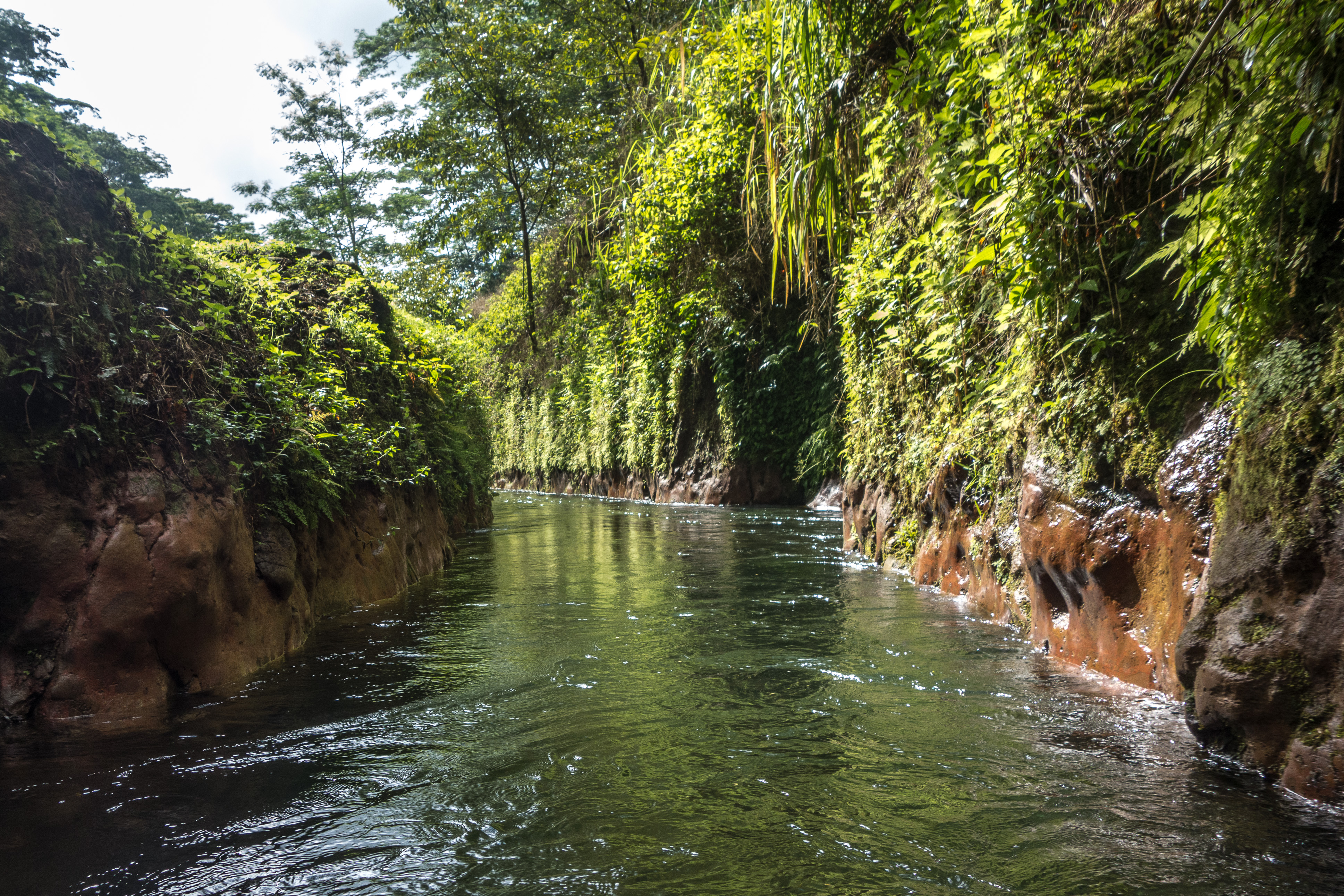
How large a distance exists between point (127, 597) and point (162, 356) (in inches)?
57.2

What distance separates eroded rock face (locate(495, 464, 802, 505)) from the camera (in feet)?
49.3

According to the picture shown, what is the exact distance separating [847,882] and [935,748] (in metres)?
0.98

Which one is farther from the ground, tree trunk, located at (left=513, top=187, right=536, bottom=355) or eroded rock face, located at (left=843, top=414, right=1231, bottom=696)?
tree trunk, located at (left=513, top=187, right=536, bottom=355)

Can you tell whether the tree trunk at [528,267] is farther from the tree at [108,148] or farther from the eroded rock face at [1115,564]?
the eroded rock face at [1115,564]

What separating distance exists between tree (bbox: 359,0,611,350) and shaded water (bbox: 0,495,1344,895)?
18609 millimetres

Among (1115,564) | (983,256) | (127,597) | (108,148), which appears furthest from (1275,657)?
(108,148)

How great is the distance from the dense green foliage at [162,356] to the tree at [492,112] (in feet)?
51.8

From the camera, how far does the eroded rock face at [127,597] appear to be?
329 cm

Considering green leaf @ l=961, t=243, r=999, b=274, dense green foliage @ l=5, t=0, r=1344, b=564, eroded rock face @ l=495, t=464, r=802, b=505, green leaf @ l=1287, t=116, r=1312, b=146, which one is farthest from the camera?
eroded rock face @ l=495, t=464, r=802, b=505

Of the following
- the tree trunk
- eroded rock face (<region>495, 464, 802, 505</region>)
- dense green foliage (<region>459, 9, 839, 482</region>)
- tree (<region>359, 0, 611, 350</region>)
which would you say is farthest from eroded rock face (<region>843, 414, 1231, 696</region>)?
the tree trunk

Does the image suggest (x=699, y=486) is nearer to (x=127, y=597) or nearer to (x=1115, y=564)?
(x=1115, y=564)

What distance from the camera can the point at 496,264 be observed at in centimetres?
2878

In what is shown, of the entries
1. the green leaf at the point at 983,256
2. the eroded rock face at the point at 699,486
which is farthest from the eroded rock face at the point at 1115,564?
the eroded rock face at the point at 699,486

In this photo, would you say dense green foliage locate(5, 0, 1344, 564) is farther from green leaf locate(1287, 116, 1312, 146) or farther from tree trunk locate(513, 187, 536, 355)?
tree trunk locate(513, 187, 536, 355)
